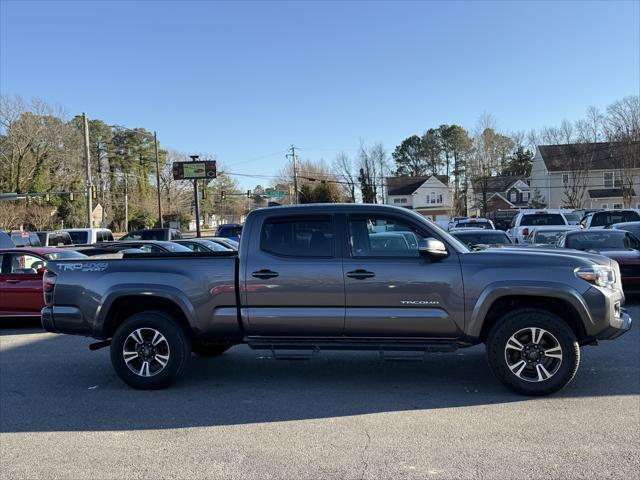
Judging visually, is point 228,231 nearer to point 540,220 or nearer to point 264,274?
point 540,220

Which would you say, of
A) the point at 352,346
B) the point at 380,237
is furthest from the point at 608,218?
the point at 352,346

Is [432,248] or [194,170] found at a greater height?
[194,170]

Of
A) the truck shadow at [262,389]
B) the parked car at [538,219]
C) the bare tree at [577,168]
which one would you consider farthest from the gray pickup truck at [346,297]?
the bare tree at [577,168]

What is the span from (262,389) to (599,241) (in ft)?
29.7

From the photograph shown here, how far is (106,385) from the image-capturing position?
6398 mm

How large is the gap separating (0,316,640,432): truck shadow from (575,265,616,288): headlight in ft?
3.79

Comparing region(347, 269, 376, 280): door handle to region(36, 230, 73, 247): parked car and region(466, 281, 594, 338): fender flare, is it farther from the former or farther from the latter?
region(36, 230, 73, 247): parked car

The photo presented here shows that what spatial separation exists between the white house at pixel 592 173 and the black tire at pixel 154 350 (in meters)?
56.7

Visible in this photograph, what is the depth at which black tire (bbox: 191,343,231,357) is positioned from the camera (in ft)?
24.2

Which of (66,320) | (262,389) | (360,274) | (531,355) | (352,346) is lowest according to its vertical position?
(262,389)

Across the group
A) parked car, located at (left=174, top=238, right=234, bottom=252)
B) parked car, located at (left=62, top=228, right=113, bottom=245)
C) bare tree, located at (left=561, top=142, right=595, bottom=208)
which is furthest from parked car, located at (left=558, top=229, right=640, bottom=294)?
bare tree, located at (left=561, top=142, right=595, bottom=208)

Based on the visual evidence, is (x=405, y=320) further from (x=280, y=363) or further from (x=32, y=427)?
(x=32, y=427)

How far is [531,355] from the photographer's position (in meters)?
5.54

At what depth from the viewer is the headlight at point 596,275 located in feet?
17.9
